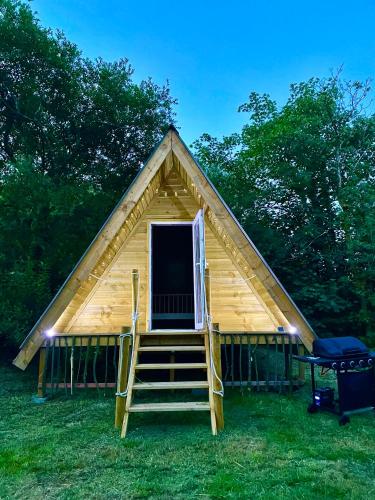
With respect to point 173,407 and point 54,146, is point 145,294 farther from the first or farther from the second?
point 54,146

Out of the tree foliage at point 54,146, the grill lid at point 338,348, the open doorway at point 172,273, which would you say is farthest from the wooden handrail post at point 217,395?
the open doorway at point 172,273

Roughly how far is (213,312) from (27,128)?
834cm

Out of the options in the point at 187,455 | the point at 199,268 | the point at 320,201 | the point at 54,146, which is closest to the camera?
the point at 187,455

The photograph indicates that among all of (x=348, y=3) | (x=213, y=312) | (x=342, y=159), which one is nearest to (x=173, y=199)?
(x=213, y=312)

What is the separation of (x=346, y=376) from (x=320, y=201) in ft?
27.3

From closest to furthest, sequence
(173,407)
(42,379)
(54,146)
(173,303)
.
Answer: (173,407) → (42,379) → (173,303) → (54,146)

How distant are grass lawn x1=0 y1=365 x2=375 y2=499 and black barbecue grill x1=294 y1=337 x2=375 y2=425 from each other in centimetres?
15

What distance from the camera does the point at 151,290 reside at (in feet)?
20.1

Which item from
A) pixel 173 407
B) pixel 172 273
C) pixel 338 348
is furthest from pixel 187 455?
pixel 172 273

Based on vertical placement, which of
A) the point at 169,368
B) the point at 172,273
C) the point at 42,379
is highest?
the point at 172,273

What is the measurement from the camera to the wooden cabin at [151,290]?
17.0 feet

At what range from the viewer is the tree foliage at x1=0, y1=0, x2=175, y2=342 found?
8.45m

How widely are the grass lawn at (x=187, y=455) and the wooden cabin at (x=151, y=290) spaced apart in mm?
761

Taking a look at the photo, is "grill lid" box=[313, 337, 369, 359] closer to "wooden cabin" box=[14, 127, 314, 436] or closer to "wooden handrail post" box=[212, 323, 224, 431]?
"wooden cabin" box=[14, 127, 314, 436]
